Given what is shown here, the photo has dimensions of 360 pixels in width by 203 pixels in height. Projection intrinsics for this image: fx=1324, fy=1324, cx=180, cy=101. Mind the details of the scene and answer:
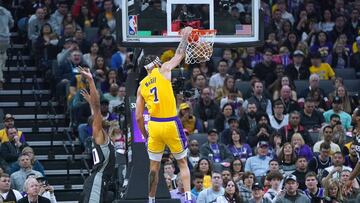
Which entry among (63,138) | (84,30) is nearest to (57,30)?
(84,30)

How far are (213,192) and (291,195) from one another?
1367 millimetres

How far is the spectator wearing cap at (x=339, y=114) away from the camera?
2700 cm

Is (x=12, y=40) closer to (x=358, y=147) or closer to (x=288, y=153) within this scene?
(x=288, y=153)

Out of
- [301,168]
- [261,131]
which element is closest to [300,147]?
[301,168]

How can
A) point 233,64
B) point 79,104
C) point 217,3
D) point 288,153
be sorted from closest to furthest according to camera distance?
point 217,3
point 288,153
point 79,104
point 233,64

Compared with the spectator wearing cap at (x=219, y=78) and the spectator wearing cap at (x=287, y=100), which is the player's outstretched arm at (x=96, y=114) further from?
the spectator wearing cap at (x=219, y=78)

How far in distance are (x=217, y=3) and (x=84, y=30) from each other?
31.6 feet

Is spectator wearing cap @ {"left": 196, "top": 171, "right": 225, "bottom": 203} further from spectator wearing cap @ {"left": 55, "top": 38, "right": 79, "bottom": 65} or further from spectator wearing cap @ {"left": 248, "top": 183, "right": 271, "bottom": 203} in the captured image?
spectator wearing cap @ {"left": 55, "top": 38, "right": 79, "bottom": 65}

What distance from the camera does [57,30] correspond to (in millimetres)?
29672

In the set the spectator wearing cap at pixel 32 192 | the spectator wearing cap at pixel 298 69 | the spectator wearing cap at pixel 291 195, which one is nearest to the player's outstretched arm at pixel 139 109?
the spectator wearing cap at pixel 32 192

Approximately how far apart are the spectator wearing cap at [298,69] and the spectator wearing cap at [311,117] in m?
2.19

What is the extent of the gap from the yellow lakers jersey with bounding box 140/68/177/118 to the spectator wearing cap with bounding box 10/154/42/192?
16.3ft

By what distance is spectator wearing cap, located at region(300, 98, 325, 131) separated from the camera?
2708 cm

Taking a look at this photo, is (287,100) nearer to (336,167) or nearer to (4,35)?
(336,167)
